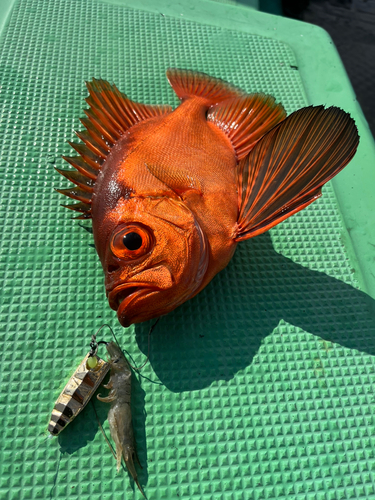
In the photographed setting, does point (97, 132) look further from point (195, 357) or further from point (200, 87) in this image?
point (195, 357)

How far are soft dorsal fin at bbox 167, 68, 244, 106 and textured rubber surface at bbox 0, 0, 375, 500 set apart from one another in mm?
192

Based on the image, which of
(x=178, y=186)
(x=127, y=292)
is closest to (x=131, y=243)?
(x=127, y=292)

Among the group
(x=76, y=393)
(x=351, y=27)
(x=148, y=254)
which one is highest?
(x=351, y=27)

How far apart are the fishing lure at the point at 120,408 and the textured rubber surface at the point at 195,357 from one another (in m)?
0.04

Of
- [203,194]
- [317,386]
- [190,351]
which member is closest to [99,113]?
[203,194]

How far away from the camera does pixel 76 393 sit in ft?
4.07

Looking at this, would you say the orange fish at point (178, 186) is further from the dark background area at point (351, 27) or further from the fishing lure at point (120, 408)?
the dark background area at point (351, 27)

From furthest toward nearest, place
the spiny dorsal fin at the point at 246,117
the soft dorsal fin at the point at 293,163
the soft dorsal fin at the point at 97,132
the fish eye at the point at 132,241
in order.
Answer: the spiny dorsal fin at the point at 246,117
the soft dorsal fin at the point at 97,132
the soft dorsal fin at the point at 293,163
the fish eye at the point at 132,241

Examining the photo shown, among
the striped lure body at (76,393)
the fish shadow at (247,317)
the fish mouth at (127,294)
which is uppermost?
the fish mouth at (127,294)

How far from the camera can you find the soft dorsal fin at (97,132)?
1.36 m

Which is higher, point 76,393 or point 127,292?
point 127,292

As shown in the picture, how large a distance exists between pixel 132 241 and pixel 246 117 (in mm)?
986

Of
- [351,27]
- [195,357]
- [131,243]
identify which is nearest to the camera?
[131,243]

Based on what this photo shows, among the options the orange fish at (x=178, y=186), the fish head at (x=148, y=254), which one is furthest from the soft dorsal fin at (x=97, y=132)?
the fish head at (x=148, y=254)
